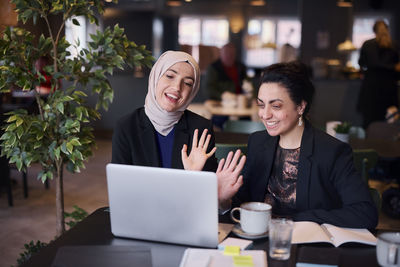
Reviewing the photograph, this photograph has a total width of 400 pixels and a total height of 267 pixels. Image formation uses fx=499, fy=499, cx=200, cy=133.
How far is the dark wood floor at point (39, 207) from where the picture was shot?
376 centimetres

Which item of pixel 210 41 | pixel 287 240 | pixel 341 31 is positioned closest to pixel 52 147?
pixel 287 240

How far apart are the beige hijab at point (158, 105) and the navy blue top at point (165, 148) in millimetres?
25

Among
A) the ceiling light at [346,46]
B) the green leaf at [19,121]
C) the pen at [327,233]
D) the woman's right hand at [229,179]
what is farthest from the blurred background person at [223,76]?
the ceiling light at [346,46]

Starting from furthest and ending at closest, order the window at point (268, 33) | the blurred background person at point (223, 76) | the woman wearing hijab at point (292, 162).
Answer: the window at point (268, 33)
the blurred background person at point (223, 76)
the woman wearing hijab at point (292, 162)

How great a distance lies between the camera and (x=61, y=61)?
8.94ft

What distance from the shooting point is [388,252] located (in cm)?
133

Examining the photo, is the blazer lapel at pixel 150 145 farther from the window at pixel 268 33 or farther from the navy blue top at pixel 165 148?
the window at pixel 268 33

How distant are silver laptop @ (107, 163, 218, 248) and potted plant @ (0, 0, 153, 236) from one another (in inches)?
43.5

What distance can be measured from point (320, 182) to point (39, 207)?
10.8ft

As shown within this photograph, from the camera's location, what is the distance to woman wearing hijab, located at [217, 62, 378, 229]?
6.23 ft

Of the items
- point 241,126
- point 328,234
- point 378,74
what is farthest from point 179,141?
point 378,74

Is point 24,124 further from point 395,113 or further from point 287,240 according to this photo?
point 395,113

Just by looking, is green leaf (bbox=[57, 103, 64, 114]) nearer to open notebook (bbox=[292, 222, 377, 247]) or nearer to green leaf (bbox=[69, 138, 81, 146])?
green leaf (bbox=[69, 138, 81, 146])

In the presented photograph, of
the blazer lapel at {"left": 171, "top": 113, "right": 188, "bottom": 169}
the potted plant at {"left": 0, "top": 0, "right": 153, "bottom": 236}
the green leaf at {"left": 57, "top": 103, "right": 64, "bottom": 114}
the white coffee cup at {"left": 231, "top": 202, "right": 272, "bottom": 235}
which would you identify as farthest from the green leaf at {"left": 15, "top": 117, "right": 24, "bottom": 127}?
the white coffee cup at {"left": 231, "top": 202, "right": 272, "bottom": 235}
